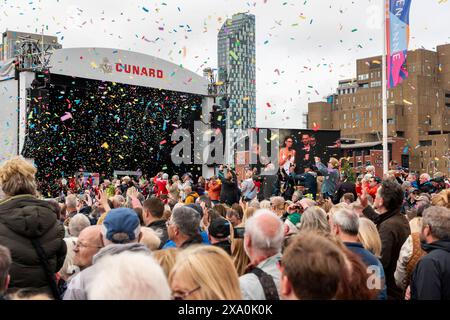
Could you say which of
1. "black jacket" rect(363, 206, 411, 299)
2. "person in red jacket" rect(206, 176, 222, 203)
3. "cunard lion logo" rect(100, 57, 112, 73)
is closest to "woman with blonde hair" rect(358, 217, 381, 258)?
"black jacket" rect(363, 206, 411, 299)

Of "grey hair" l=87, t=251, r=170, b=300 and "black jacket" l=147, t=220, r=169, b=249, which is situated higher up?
"grey hair" l=87, t=251, r=170, b=300

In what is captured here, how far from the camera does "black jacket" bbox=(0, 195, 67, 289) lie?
3742mm

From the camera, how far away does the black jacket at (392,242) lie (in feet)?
15.7

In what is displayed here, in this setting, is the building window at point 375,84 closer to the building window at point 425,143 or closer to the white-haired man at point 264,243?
the building window at point 425,143

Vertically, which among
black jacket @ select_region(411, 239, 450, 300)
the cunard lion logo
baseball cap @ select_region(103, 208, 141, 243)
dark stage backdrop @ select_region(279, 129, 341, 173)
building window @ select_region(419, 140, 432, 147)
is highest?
the cunard lion logo

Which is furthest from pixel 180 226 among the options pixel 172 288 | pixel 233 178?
pixel 233 178

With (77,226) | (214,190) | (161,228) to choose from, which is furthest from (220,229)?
(214,190)

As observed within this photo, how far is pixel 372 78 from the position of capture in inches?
4082

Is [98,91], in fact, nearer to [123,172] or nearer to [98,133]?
[98,133]

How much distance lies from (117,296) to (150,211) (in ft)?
12.2

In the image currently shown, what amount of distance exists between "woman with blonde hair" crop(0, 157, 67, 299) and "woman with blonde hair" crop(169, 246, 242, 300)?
5.85 ft

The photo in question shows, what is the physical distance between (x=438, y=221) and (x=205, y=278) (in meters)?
2.28

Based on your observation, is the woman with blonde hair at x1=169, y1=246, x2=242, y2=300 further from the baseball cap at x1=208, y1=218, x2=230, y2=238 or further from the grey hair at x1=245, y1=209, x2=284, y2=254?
the baseball cap at x1=208, y1=218, x2=230, y2=238

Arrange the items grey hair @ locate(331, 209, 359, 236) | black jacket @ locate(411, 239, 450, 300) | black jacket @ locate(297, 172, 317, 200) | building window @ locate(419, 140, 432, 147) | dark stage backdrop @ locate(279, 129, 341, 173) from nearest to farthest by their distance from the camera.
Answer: black jacket @ locate(411, 239, 450, 300) < grey hair @ locate(331, 209, 359, 236) < black jacket @ locate(297, 172, 317, 200) < dark stage backdrop @ locate(279, 129, 341, 173) < building window @ locate(419, 140, 432, 147)
